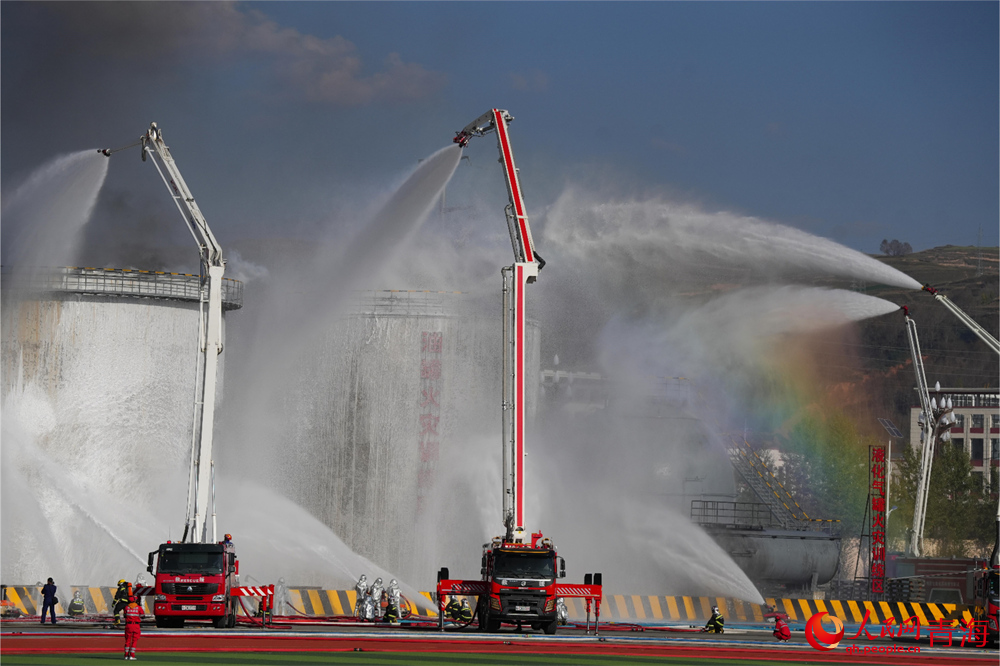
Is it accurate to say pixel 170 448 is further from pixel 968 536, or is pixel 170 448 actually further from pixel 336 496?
pixel 968 536

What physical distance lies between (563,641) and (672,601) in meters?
18.1

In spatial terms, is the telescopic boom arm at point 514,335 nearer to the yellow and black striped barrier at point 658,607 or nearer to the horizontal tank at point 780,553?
the yellow and black striped barrier at point 658,607

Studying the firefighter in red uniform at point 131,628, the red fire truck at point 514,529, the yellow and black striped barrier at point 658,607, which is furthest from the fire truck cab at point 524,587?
the firefighter in red uniform at point 131,628

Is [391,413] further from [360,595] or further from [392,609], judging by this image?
[392,609]

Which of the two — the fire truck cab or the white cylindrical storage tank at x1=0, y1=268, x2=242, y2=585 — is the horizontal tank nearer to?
the white cylindrical storage tank at x1=0, y1=268, x2=242, y2=585

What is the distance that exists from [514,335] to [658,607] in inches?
631

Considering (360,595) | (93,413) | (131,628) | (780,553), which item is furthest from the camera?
(780,553)

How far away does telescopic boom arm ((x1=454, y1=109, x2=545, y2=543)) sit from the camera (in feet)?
115

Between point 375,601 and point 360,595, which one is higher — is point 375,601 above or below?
below

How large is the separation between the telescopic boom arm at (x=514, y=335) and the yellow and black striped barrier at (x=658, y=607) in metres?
8.18

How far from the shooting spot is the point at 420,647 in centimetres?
2812

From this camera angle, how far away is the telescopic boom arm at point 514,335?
35.1m

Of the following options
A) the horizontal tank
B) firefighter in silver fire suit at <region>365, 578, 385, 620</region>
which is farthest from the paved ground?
the horizontal tank

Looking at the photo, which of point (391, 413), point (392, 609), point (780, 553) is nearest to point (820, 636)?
point (392, 609)
